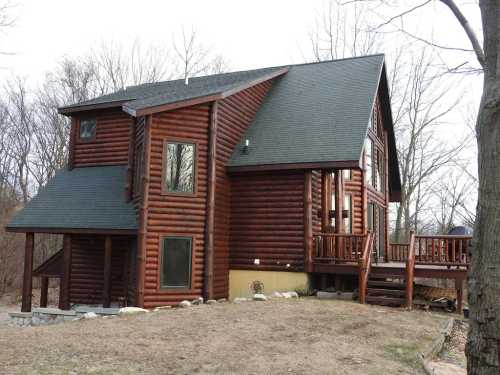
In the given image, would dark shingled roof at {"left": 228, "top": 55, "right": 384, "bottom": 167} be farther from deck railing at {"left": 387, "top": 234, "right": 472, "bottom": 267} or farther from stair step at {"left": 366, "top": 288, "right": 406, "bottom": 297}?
stair step at {"left": 366, "top": 288, "right": 406, "bottom": 297}

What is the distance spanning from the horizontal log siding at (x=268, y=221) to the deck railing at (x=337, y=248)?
1.78ft

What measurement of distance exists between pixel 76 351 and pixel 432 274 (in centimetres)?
929

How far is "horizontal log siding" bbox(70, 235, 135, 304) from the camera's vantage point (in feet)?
52.4

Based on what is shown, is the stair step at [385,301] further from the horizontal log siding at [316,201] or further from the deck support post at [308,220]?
the horizontal log siding at [316,201]

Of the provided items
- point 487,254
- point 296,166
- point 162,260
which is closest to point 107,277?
point 162,260

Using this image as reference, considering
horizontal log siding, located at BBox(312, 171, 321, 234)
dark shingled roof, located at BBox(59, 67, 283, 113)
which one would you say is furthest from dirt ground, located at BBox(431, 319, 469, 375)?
dark shingled roof, located at BBox(59, 67, 283, 113)

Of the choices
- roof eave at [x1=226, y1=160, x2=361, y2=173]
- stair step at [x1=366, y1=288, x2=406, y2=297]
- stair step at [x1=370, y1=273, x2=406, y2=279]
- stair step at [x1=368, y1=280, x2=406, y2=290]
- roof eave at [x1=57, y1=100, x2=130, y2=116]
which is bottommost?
stair step at [x1=366, y1=288, x2=406, y2=297]

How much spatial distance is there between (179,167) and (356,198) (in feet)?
21.7

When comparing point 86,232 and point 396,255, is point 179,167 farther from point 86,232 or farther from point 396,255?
point 396,255

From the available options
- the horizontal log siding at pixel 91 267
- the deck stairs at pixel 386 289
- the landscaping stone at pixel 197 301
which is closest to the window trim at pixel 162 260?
the landscaping stone at pixel 197 301

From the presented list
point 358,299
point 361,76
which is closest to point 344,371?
point 358,299

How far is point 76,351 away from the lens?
7.00 m

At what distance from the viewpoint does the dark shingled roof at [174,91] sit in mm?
13977

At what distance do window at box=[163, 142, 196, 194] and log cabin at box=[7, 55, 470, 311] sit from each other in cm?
3
